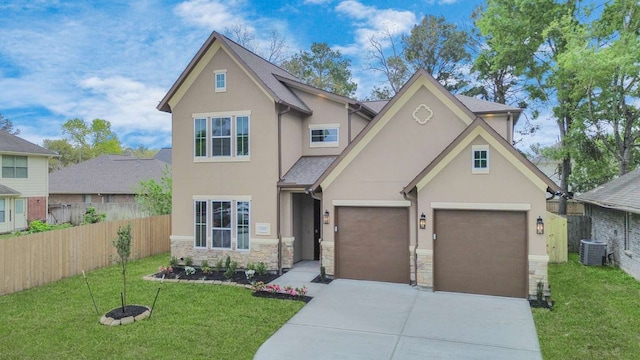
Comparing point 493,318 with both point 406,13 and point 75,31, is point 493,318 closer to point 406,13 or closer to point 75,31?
point 75,31

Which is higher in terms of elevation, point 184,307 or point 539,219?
point 539,219

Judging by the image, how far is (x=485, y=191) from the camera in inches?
380

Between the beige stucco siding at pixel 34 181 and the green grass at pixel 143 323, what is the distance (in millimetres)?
17625

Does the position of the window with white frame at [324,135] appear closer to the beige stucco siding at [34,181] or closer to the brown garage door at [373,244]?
the brown garage door at [373,244]

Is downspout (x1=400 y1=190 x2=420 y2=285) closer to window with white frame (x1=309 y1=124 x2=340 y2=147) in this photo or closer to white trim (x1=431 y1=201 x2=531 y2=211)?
white trim (x1=431 y1=201 x2=531 y2=211)

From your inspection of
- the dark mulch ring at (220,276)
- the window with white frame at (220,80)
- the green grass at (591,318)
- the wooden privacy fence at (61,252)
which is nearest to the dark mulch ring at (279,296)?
the dark mulch ring at (220,276)

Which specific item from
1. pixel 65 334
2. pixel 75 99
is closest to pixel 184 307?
pixel 65 334

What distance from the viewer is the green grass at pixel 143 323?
22.3 ft

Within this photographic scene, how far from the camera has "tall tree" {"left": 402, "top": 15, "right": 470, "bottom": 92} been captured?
94.2 ft

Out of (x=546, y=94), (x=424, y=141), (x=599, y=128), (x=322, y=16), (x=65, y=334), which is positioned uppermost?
(x=322, y=16)

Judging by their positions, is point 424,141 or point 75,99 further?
point 75,99

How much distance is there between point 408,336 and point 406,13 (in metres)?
26.9

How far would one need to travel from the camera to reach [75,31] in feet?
68.9

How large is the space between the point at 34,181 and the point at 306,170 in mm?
22473
